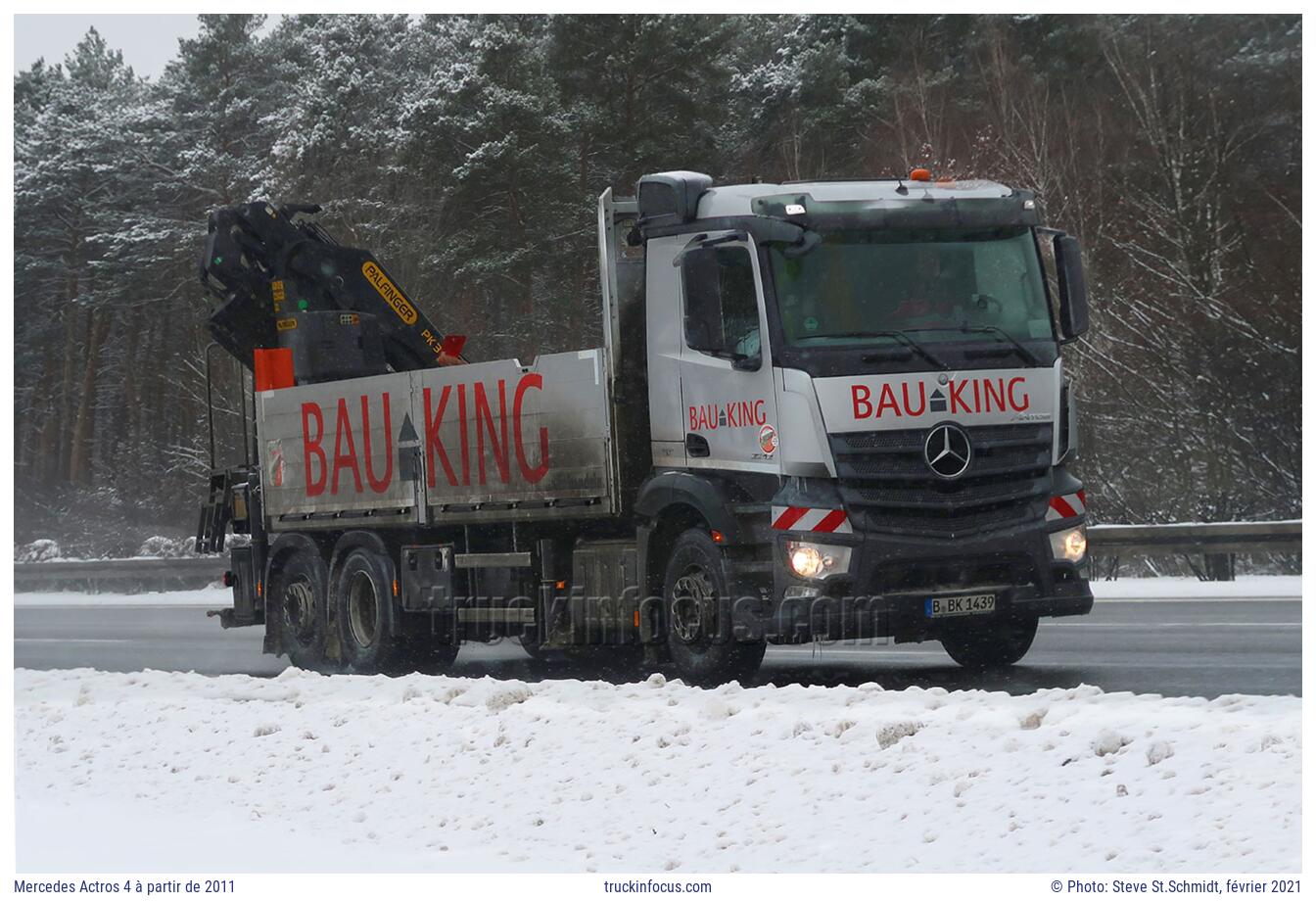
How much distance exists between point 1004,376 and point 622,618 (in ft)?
9.91

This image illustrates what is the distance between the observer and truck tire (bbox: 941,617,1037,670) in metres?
12.6

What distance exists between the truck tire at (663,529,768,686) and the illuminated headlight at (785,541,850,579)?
0.58 m

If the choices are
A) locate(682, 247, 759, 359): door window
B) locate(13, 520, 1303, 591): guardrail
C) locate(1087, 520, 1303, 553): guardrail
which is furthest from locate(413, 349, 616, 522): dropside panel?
locate(13, 520, 1303, 591): guardrail

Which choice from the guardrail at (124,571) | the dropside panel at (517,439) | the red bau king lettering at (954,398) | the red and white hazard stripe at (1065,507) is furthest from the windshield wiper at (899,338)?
the guardrail at (124,571)

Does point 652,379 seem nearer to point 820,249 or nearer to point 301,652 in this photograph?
point 820,249

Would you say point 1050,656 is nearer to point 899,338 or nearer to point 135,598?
point 899,338

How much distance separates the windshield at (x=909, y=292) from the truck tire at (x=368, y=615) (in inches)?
186

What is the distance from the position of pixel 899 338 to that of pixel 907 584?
1.46m

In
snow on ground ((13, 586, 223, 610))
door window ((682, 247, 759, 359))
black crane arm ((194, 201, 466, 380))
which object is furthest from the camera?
snow on ground ((13, 586, 223, 610))

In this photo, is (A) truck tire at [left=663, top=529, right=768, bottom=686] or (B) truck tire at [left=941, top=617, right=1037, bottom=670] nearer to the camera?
(A) truck tire at [left=663, top=529, right=768, bottom=686]

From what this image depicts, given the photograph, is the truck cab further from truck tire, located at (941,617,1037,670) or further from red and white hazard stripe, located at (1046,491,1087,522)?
truck tire, located at (941,617,1037,670)

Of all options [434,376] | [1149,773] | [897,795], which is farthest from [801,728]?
[434,376]

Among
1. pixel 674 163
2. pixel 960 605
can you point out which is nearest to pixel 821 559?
pixel 960 605
